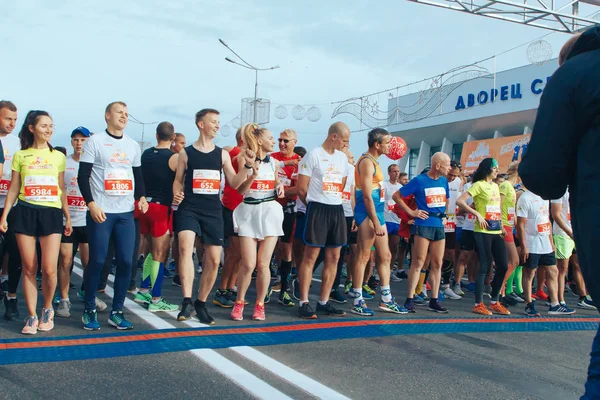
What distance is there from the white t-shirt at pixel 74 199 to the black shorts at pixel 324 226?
2392mm

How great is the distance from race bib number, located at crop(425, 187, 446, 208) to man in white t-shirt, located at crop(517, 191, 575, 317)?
4.29 ft

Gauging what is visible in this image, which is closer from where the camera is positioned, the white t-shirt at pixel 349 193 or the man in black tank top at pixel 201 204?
the man in black tank top at pixel 201 204

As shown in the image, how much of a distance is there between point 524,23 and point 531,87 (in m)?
13.6

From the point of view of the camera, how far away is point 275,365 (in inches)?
174

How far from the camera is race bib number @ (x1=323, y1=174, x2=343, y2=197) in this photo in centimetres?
673

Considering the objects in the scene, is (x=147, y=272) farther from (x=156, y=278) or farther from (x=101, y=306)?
(x=101, y=306)

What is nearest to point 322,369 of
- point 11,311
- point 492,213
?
point 11,311

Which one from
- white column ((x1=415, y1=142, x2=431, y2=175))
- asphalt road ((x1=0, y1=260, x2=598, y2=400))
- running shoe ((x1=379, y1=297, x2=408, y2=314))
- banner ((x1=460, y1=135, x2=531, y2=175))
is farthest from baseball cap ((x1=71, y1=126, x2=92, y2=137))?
white column ((x1=415, y1=142, x2=431, y2=175))

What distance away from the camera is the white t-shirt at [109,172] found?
18.5 ft

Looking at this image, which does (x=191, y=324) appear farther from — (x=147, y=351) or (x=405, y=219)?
(x=405, y=219)

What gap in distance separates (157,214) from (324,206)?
6.34 ft

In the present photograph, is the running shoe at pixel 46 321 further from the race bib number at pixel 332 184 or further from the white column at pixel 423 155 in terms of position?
the white column at pixel 423 155

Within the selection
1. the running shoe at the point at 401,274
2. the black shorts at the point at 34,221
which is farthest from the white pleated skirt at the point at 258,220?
the running shoe at the point at 401,274

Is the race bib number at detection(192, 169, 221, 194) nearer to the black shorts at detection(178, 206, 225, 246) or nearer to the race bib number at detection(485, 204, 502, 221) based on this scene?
the black shorts at detection(178, 206, 225, 246)
